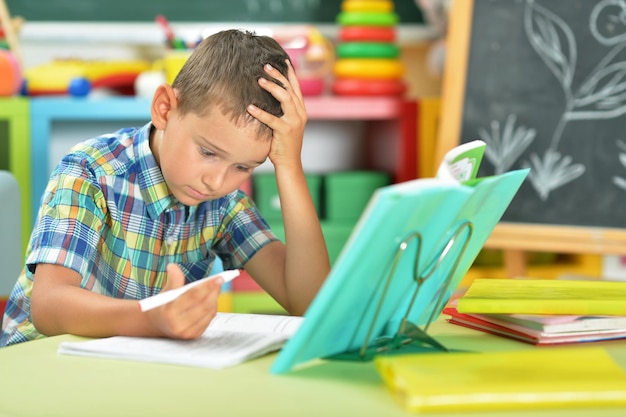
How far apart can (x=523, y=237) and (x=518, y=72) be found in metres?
0.48

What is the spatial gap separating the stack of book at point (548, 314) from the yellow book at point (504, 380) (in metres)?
0.16

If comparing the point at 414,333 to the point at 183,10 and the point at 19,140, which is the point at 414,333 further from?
the point at 183,10

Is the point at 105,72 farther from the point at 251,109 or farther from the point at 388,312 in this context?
the point at 388,312

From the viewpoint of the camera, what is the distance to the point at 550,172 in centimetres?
269

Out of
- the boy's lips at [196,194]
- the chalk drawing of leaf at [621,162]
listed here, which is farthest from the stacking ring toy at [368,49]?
the boy's lips at [196,194]

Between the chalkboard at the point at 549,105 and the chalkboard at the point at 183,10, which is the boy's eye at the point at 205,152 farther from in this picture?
the chalkboard at the point at 183,10

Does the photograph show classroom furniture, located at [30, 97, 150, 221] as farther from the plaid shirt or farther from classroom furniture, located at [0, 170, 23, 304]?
the plaid shirt

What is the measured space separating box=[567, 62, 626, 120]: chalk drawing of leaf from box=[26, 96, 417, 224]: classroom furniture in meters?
0.55

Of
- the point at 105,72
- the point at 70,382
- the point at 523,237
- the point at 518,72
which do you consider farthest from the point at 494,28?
the point at 70,382

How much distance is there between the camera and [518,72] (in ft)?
9.03

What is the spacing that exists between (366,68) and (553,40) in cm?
58

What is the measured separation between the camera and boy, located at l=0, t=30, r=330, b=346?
1.17 meters

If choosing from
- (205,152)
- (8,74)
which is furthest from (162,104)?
(8,74)

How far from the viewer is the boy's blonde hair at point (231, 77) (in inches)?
47.1
